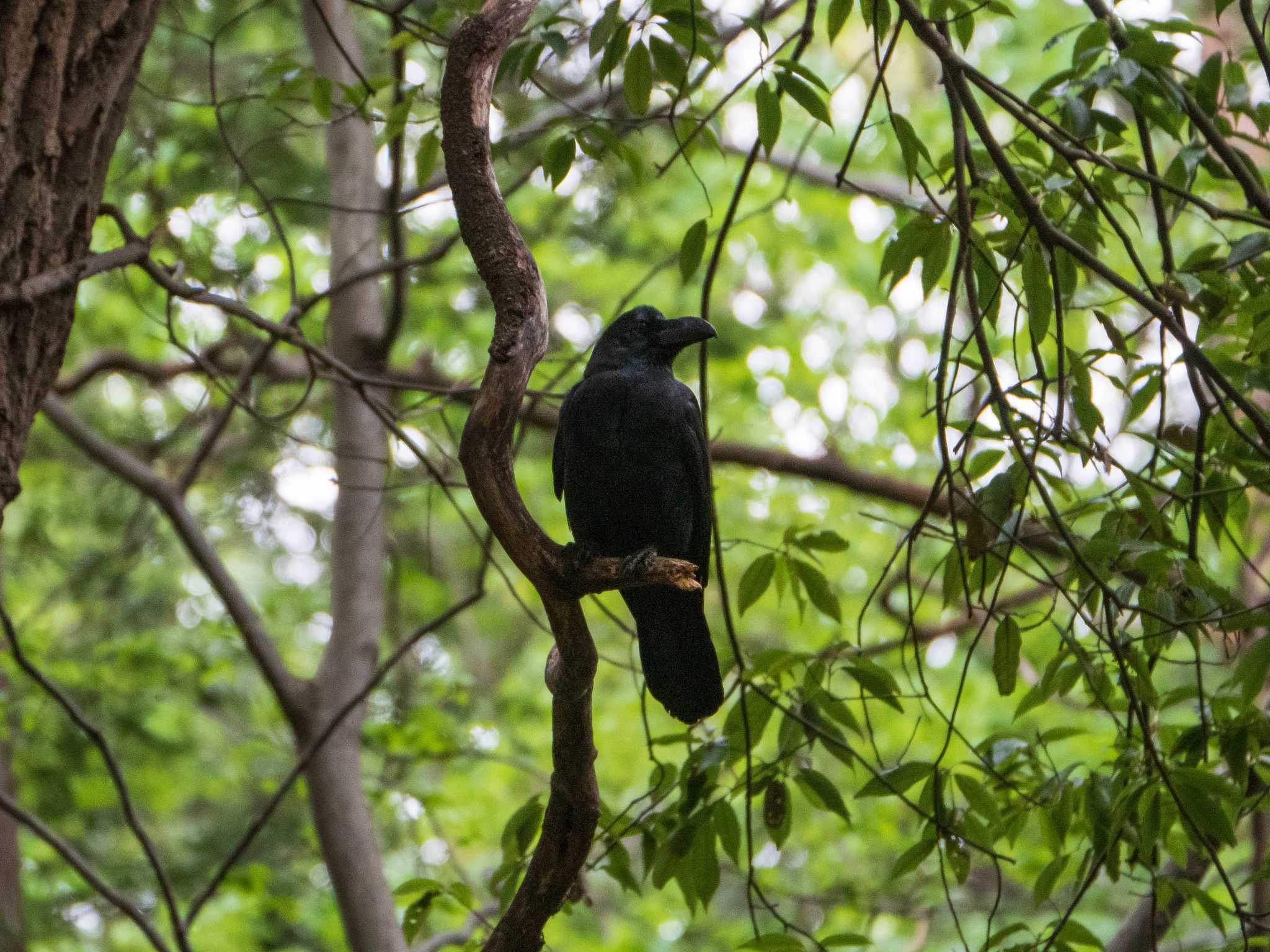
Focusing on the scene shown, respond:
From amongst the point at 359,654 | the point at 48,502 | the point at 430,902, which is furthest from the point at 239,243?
the point at 430,902

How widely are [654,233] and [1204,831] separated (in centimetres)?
667

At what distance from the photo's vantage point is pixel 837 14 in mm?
2686

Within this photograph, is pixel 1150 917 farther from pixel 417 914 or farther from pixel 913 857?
pixel 417 914

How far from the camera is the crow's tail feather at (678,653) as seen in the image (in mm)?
3367

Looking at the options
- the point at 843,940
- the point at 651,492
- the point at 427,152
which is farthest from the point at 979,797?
the point at 427,152

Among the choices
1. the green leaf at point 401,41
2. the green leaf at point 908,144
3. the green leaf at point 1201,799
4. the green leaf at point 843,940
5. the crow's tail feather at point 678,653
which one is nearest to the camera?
the green leaf at point 1201,799

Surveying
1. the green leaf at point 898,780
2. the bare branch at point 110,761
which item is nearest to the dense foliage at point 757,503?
the green leaf at point 898,780

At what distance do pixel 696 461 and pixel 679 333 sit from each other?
40 cm

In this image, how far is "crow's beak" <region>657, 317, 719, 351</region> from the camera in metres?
3.58

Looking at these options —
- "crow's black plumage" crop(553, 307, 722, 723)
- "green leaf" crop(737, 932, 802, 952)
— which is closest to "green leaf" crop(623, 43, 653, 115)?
"crow's black plumage" crop(553, 307, 722, 723)

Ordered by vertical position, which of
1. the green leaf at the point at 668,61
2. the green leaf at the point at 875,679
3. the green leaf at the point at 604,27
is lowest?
the green leaf at the point at 875,679

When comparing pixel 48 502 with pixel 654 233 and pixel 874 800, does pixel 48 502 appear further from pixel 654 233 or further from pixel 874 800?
pixel 874 800

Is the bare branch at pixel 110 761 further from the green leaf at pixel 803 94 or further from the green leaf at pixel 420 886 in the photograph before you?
the green leaf at pixel 803 94

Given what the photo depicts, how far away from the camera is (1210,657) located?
30.9ft
